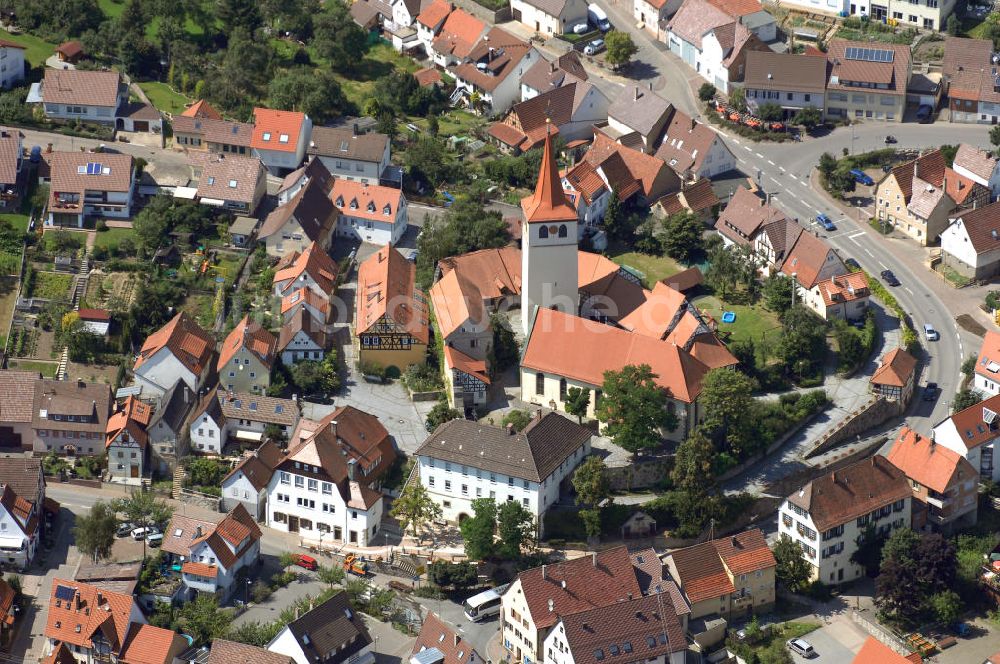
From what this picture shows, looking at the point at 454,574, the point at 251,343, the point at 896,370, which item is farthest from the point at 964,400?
the point at 251,343

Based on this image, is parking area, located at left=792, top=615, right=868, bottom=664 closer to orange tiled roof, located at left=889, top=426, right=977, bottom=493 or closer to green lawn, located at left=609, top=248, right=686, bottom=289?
orange tiled roof, located at left=889, top=426, right=977, bottom=493

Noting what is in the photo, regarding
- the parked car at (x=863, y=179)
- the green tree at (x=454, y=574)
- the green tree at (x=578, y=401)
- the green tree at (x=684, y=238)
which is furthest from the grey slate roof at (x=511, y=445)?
the parked car at (x=863, y=179)

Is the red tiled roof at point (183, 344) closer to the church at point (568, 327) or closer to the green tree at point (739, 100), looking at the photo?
Answer: the church at point (568, 327)

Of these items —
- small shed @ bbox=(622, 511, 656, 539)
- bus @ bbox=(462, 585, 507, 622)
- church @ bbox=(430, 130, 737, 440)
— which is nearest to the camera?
bus @ bbox=(462, 585, 507, 622)

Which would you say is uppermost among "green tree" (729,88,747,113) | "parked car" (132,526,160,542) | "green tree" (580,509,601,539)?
"green tree" (729,88,747,113)

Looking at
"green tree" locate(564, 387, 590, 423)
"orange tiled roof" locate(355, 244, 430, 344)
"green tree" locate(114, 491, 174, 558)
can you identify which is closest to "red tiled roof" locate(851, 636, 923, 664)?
"green tree" locate(564, 387, 590, 423)
